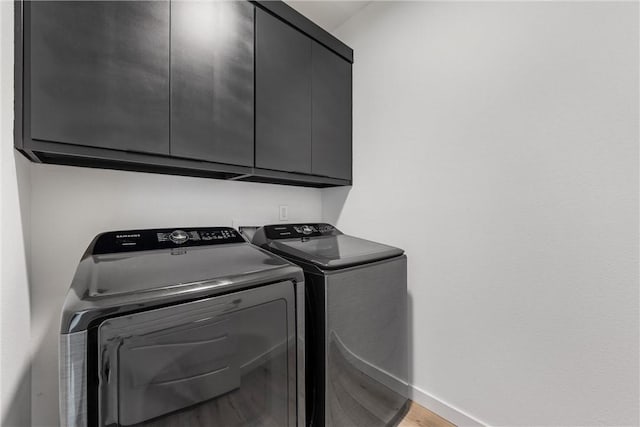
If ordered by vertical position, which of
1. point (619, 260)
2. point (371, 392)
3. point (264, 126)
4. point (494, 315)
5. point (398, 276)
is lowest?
point (371, 392)

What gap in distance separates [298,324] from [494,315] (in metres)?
1.06

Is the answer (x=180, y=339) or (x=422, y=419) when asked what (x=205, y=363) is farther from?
(x=422, y=419)

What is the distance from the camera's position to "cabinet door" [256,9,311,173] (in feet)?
4.96

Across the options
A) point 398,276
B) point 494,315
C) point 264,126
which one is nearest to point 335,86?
point 264,126

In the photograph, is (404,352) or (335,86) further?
(335,86)

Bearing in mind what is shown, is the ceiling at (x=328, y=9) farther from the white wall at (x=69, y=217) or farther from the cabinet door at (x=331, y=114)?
the white wall at (x=69, y=217)

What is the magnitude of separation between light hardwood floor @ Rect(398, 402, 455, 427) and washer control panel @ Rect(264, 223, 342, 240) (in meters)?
1.19

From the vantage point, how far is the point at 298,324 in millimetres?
1045

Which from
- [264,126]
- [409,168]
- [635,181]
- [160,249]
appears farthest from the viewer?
[409,168]

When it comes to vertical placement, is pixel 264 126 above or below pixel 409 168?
above

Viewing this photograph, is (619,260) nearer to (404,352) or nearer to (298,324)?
(404,352)

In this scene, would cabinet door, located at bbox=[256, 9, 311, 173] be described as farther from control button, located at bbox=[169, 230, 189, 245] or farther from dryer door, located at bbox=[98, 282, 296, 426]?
dryer door, located at bbox=[98, 282, 296, 426]

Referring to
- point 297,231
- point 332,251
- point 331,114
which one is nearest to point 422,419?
point 332,251

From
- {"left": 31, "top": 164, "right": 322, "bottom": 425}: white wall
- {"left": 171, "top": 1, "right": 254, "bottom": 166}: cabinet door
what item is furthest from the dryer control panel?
{"left": 171, "top": 1, "right": 254, "bottom": 166}: cabinet door
